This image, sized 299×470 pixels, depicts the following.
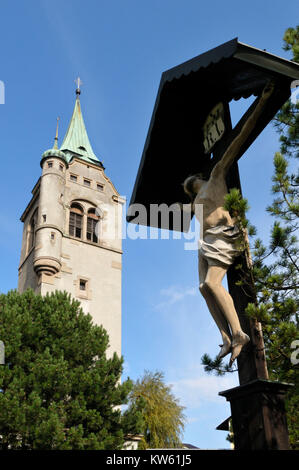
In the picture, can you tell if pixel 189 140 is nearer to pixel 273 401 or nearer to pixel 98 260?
pixel 273 401

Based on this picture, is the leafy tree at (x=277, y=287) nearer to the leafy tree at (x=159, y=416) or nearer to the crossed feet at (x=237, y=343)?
the crossed feet at (x=237, y=343)

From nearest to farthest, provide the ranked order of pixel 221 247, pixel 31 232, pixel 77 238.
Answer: pixel 221 247 < pixel 77 238 < pixel 31 232

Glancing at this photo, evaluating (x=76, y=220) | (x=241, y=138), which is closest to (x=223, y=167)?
(x=241, y=138)

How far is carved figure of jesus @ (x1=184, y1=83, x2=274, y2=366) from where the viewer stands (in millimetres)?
3084

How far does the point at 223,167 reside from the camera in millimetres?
3498

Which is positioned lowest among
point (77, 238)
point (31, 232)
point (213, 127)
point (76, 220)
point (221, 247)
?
point (221, 247)

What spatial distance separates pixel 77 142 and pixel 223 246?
38169 millimetres

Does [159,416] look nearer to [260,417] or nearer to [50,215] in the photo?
[50,215]

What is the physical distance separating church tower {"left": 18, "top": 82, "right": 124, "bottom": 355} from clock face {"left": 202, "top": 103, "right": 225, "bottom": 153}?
23644 mm

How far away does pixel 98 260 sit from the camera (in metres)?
30.9

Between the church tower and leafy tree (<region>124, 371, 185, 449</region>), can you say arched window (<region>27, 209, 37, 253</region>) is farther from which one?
leafy tree (<region>124, 371, 185, 449</region>)

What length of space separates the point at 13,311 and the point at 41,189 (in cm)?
1591

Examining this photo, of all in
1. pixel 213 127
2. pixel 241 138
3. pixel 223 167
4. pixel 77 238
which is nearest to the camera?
pixel 241 138
